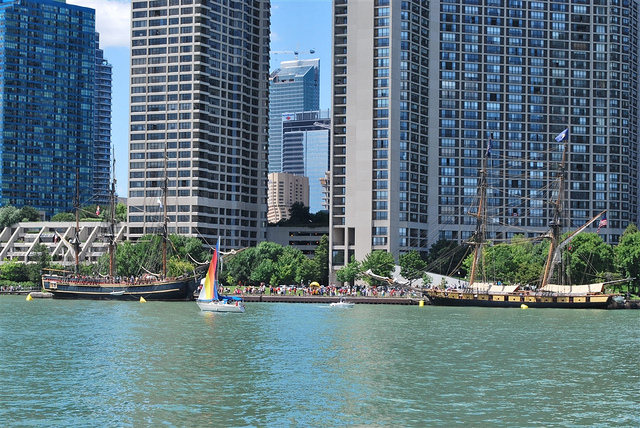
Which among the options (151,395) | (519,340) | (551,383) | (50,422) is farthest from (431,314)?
(50,422)

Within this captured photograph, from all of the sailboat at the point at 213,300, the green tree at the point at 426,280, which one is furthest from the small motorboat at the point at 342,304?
the green tree at the point at 426,280

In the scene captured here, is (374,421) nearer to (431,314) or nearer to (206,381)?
(206,381)

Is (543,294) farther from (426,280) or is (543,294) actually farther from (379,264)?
(379,264)

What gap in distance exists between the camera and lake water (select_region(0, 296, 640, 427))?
169 feet

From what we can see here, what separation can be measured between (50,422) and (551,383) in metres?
34.5

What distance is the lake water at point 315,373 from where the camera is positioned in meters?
51.4

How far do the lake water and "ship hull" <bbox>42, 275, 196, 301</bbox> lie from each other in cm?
5431

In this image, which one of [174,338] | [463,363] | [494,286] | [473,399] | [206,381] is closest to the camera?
[473,399]

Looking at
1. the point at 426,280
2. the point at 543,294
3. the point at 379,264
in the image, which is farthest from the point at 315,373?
the point at 379,264

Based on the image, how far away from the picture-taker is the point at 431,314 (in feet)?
445

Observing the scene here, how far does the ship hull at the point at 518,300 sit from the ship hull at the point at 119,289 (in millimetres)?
47279

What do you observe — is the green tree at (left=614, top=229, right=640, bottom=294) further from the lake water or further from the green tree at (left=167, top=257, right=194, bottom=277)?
the green tree at (left=167, top=257, right=194, bottom=277)

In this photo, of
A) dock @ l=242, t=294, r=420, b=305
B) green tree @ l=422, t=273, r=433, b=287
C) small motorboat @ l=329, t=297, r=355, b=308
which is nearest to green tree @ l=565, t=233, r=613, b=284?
green tree @ l=422, t=273, r=433, b=287

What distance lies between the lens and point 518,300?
530ft
